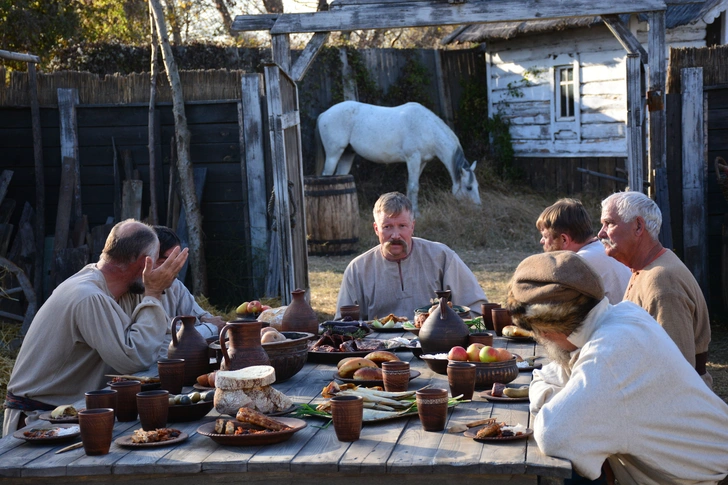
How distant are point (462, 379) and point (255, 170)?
5.62 meters

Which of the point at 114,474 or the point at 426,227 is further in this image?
the point at 426,227

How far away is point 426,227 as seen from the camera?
44.3 ft

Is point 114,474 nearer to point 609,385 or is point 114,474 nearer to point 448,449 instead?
point 448,449

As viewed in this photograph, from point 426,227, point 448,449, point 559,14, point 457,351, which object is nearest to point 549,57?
point 426,227

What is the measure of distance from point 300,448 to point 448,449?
457 mm

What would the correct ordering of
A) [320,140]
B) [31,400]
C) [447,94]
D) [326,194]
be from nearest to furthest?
[31,400] < [326,194] < [320,140] < [447,94]

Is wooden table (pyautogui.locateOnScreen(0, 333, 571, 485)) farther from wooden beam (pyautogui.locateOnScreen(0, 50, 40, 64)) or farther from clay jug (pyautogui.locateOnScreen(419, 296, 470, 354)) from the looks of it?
wooden beam (pyautogui.locateOnScreen(0, 50, 40, 64))

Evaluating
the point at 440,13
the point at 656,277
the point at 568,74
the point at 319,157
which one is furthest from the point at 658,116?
the point at 319,157

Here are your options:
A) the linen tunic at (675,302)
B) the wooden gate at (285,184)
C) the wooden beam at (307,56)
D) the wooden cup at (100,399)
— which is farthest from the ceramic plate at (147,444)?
the wooden beam at (307,56)

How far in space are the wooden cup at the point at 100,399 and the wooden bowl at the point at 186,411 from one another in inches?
8.1

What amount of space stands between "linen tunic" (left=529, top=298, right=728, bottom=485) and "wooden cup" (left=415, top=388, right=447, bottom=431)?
322 millimetres

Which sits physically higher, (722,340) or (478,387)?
(478,387)

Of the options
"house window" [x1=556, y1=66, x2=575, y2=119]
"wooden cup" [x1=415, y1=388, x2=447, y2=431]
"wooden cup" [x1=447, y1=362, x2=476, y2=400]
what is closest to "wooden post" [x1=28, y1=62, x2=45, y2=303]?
"wooden cup" [x1=447, y1=362, x2=476, y2=400]

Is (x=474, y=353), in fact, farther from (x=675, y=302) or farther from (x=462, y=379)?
(x=675, y=302)
